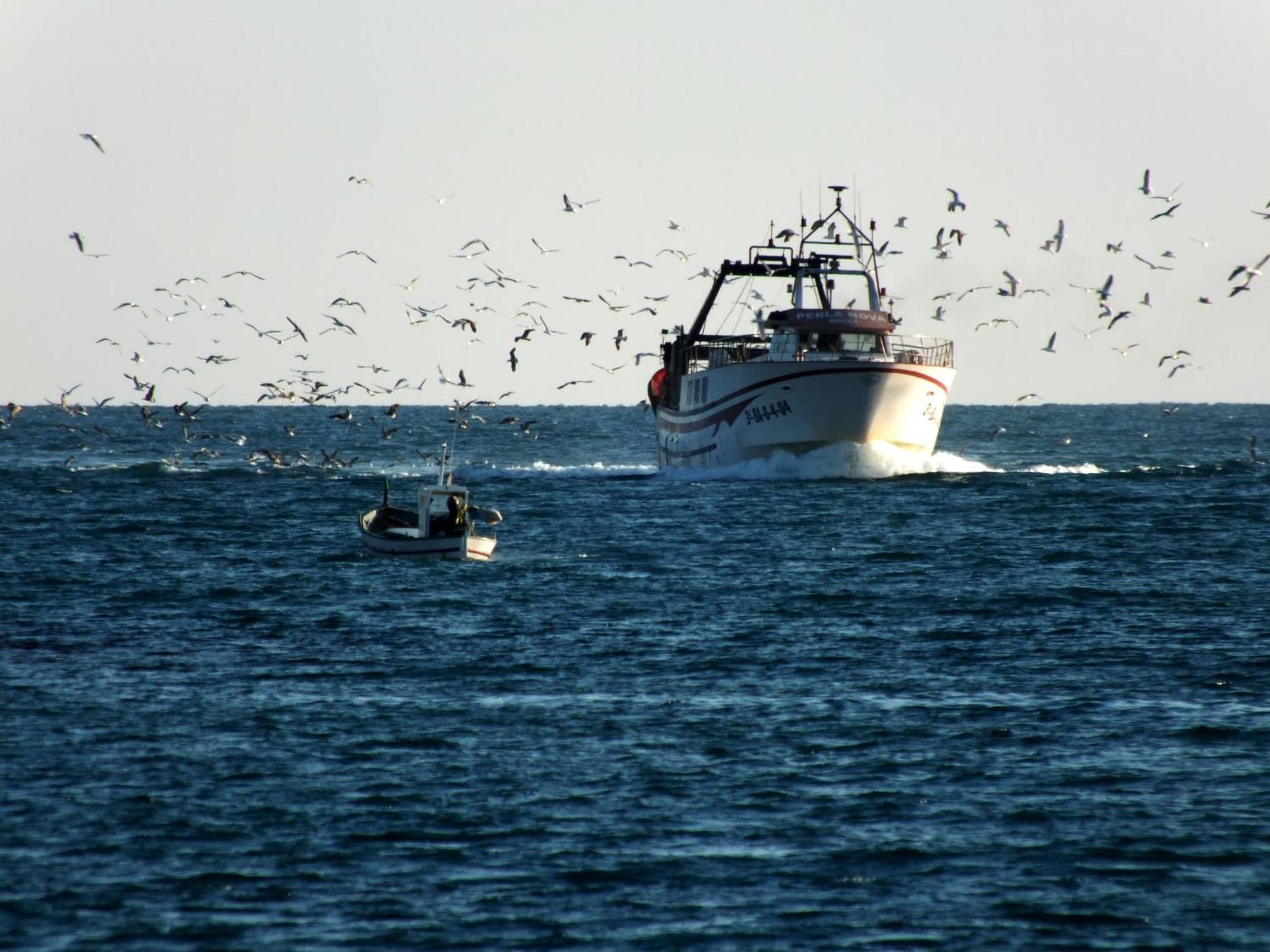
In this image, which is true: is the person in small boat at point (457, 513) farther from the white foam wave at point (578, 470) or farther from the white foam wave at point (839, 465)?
the white foam wave at point (578, 470)

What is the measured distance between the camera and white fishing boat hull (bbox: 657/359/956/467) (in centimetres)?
6969

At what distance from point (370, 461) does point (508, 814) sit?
93.8 metres

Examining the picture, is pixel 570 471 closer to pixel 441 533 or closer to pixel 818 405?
pixel 818 405

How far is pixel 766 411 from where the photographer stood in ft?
238

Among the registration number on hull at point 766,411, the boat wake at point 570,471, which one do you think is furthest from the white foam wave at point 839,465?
the boat wake at point 570,471

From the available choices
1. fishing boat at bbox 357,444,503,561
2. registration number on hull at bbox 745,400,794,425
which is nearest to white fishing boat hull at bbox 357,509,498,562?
fishing boat at bbox 357,444,503,561

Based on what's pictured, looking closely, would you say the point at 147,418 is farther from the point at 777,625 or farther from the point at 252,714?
the point at 252,714

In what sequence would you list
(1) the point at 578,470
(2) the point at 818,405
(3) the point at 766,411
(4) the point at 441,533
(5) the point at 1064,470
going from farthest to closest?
1. (1) the point at 578,470
2. (5) the point at 1064,470
3. (3) the point at 766,411
4. (2) the point at 818,405
5. (4) the point at 441,533

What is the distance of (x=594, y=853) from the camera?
1912 centimetres

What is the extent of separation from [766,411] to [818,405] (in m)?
2.91

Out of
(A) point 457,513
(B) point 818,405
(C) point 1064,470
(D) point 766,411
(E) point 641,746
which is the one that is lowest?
(C) point 1064,470

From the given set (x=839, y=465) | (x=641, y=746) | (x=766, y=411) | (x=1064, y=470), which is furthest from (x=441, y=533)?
(x=1064, y=470)

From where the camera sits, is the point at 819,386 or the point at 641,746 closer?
the point at 641,746

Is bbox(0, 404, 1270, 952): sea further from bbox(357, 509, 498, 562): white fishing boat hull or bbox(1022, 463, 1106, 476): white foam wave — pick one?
bbox(1022, 463, 1106, 476): white foam wave
